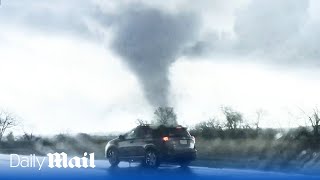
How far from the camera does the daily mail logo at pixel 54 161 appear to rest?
5.70 m

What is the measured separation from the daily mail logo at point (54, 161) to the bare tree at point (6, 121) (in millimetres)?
285

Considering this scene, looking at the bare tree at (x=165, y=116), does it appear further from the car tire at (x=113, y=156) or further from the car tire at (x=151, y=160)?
the car tire at (x=113, y=156)

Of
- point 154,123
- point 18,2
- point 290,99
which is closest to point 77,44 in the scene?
point 18,2

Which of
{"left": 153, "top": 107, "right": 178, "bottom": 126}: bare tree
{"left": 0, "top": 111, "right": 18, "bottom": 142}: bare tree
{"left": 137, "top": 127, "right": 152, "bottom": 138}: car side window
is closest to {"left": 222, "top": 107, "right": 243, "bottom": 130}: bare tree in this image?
{"left": 153, "top": 107, "right": 178, "bottom": 126}: bare tree

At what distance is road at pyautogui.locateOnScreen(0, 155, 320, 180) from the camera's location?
221 inches

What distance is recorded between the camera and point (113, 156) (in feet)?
18.8

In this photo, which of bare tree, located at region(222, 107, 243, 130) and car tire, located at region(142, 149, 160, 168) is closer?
bare tree, located at region(222, 107, 243, 130)

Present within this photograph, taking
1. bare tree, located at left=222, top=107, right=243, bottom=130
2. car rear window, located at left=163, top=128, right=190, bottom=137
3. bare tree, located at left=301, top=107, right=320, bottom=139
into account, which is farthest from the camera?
car rear window, located at left=163, top=128, right=190, bottom=137

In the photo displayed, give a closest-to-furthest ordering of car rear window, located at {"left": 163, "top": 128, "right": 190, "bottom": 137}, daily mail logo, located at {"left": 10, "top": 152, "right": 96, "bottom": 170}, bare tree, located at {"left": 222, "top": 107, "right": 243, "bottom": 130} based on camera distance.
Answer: bare tree, located at {"left": 222, "top": 107, "right": 243, "bottom": 130} → car rear window, located at {"left": 163, "top": 128, "right": 190, "bottom": 137} → daily mail logo, located at {"left": 10, "top": 152, "right": 96, "bottom": 170}

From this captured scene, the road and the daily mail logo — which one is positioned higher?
the daily mail logo

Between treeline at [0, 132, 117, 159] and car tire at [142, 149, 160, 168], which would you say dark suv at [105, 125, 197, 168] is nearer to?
car tire at [142, 149, 160, 168]

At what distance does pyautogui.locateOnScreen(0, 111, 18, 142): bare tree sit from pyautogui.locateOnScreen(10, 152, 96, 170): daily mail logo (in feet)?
0.93

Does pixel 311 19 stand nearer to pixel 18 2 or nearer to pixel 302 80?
pixel 302 80

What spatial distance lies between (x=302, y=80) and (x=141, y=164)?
5.88 ft
